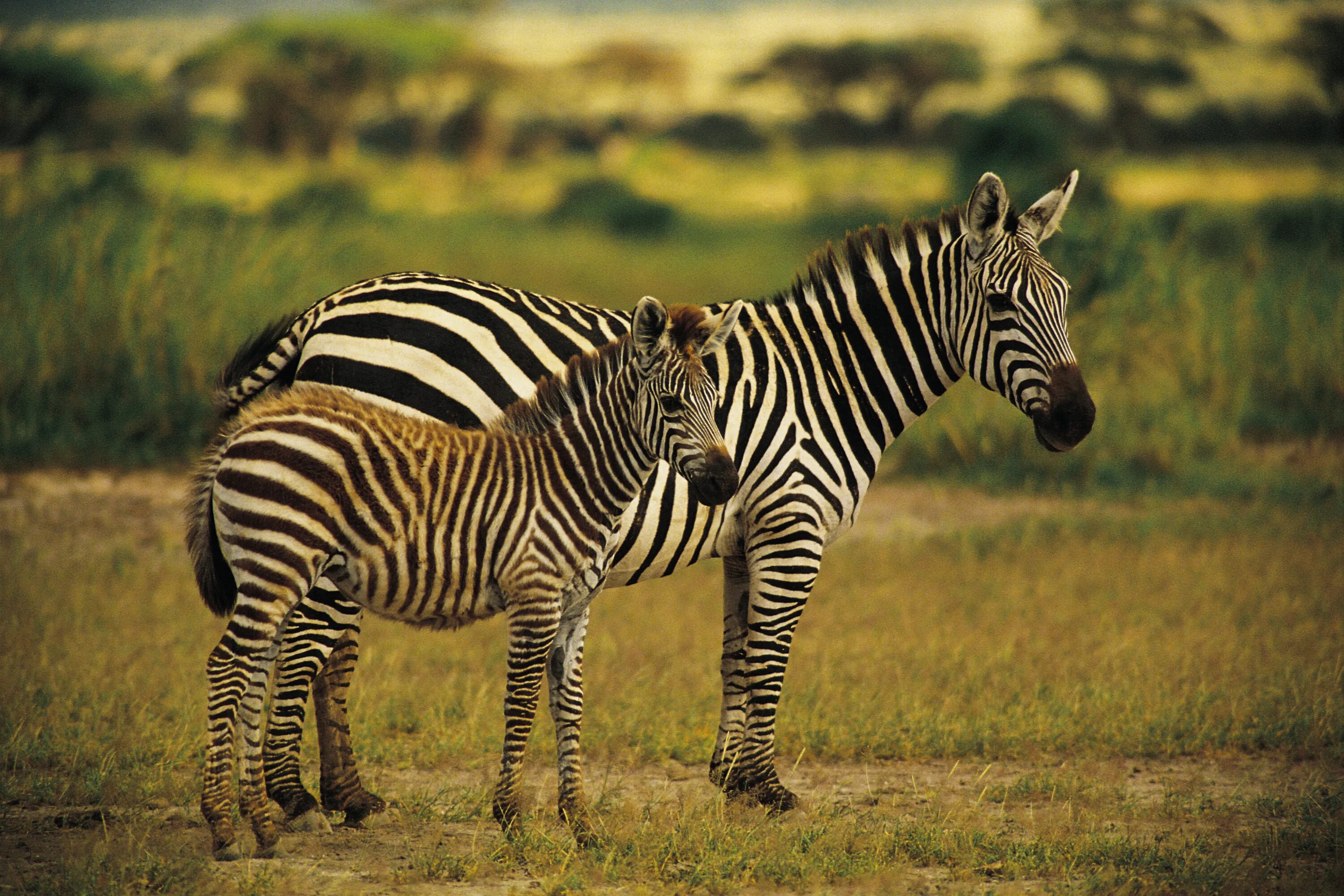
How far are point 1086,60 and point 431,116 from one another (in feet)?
83.3

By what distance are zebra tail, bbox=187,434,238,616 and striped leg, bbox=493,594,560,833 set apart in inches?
41.7

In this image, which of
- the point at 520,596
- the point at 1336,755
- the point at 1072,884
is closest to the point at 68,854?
the point at 520,596

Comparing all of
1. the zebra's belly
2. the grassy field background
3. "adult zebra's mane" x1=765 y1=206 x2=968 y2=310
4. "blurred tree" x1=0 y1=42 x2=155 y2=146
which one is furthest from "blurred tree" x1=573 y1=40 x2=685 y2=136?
the zebra's belly

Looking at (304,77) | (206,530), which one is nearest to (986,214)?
(206,530)

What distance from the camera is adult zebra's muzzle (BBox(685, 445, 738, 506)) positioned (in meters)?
4.68

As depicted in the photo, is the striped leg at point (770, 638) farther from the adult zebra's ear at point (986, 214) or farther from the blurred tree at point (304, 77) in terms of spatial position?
the blurred tree at point (304, 77)

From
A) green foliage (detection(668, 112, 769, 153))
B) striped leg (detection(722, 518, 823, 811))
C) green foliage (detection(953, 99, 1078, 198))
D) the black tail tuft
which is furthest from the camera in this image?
green foliage (detection(668, 112, 769, 153))

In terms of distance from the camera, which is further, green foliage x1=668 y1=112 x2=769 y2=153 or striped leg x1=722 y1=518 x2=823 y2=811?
green foliage x1=668 y1=112 x2=769 y2=153

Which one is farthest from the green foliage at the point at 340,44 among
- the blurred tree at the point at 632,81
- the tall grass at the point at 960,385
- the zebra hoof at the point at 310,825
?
the zebra hoof at the point at 310,825

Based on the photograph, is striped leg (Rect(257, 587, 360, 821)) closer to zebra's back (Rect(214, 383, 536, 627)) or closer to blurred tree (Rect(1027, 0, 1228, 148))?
zebra's back (Rect(214, 383, 536, 627))

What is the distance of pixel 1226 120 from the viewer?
48594mm

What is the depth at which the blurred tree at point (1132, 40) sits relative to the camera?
5025 cm

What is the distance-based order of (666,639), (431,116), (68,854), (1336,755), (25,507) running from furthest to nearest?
1. (431,116)
2. (25,507)
3. (666,639)
4. (1336,755)
5. (68,854)

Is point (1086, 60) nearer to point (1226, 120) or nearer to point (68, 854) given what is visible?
point (1226, 120)
